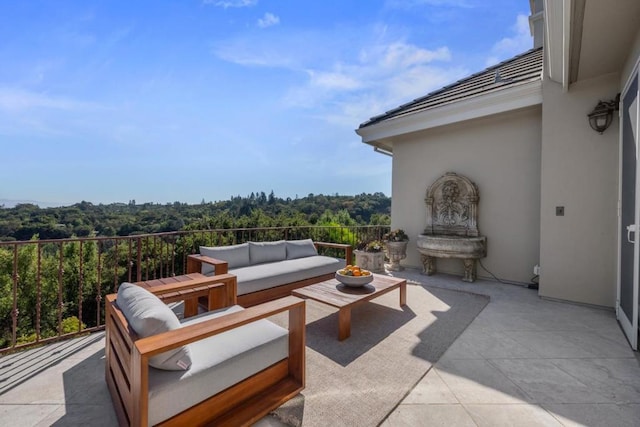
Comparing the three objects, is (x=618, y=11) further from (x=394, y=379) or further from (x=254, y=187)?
(x=254, y=187)

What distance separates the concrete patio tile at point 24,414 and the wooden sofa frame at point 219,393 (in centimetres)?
31

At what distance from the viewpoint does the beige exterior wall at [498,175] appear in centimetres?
458

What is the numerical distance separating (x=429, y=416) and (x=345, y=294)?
1.40 m

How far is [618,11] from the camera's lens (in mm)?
2402

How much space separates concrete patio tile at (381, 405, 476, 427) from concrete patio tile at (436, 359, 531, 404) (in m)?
0.15

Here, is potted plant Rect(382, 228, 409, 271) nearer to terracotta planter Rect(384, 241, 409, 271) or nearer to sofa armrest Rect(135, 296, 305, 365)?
terracotta planter Rect(384, 241, 409, 271)

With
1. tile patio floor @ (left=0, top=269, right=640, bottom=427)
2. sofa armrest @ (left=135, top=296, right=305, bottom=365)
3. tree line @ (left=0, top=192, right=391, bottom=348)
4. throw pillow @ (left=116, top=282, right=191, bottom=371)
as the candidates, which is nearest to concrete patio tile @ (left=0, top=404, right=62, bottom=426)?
tile patio floor @ (left=0, top=269, right=640, bottom=427)

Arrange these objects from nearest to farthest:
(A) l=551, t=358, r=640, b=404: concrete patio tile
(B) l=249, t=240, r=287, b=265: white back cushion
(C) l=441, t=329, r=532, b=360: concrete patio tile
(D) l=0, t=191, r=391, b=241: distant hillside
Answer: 1. (A) l=551, t=358, r=640, b=404: concrete patio tile
2. (C) l=441, t=329, r=532, b=360: concrete patio tile
3. (B) l=249, t=240, r=287, b=265: white back cushion
4. (D) l=0, t=191, r=391, b=241: distant hillside

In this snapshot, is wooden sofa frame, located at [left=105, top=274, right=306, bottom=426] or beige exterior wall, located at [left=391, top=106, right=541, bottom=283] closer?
wooden sofa frame, located at [left=105, top=274, right=306, bottom=426]

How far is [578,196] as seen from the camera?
3691mm

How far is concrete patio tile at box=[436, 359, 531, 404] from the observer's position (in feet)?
5.90

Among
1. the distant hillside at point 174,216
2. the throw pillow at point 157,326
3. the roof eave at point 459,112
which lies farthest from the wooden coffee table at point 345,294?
the distant hillside at point 174,216

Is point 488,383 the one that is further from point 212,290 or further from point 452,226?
point 452,226

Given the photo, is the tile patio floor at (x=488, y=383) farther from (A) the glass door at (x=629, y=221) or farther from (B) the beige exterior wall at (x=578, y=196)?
(B) the beige exterior wall at (x=578, y=196)
